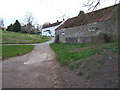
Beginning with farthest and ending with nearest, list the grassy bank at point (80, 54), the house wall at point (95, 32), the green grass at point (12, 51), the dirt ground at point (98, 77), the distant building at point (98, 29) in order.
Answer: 1. the house wall at point (95, 32)
2. the distant building at point (98, 29)
3. the green grass at point (12, 51)
4. the grassy bank at point (80, 54)
5. the dirt ground at point (98, 77)

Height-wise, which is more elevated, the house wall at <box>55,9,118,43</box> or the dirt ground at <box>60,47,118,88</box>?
the house wall at <box>55,9,118,43</box>

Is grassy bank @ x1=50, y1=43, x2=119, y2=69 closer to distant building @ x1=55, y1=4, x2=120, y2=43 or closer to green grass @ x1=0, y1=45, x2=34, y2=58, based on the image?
distant building @ x1=55, y1=4, x2=120, y2=43

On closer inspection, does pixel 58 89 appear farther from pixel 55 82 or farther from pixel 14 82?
pixel 14 82

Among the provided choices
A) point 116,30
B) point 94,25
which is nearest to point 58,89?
point 116,30

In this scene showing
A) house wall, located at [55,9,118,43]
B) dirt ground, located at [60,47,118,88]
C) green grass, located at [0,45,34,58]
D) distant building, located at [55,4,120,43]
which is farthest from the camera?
house wall, located at [55,9,118,43]

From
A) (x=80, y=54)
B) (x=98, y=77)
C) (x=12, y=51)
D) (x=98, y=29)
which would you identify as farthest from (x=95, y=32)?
(x=98, y=77)

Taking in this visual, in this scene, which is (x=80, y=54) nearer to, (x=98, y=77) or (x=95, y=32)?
(x=98, y=77)

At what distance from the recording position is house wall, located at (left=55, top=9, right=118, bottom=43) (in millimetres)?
15750

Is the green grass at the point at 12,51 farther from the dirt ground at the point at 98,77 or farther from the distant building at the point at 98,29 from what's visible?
the dirt ground at the point at 98,77

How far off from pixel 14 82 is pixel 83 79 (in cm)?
325

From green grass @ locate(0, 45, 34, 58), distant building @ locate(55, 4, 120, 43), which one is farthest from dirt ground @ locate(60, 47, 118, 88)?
green grass @ locate(0, 45, 34, 58)

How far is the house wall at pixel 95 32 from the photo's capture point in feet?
51.7

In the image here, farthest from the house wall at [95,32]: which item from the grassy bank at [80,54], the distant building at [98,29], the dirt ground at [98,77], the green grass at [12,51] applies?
the dirt ground at [98,77]

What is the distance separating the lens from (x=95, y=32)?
18.4 meters
